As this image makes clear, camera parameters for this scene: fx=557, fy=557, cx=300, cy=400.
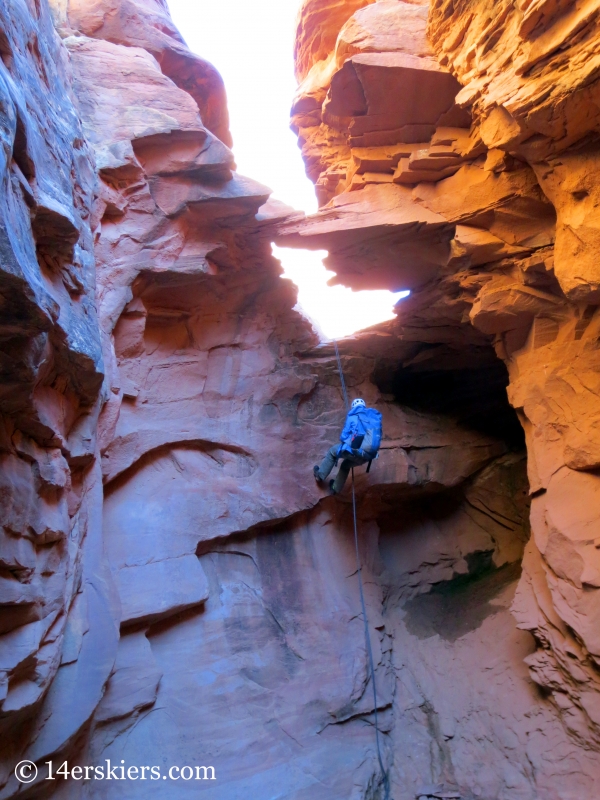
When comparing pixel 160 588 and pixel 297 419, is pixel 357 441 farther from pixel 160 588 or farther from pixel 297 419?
pixel 160 588

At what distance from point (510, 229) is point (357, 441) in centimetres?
321

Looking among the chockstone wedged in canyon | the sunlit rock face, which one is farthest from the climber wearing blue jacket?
the sunlit rock face

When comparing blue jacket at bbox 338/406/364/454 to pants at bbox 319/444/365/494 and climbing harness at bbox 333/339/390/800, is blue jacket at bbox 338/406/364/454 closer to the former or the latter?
pants at bbox 319/444/365/494

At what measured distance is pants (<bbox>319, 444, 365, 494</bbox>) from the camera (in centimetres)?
778

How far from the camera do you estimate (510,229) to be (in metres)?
6.62

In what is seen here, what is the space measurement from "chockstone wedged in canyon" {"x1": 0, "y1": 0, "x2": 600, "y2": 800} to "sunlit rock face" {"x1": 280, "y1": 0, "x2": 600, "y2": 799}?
33 mm

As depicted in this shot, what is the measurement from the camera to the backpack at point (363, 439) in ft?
24.2

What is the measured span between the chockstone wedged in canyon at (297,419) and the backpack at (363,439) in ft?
3.02

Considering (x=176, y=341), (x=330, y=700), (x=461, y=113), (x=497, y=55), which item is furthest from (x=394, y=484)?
(x=497, y=55)

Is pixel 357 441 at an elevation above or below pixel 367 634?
above

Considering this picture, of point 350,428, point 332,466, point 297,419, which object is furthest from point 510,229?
point 297,419

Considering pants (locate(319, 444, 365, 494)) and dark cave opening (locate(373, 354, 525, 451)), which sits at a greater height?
dark cave opening (locate(373, 354, 525, 451))

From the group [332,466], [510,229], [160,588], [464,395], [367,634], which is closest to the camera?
[160,588]

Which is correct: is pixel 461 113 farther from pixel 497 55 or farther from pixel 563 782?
pixel 563 782
